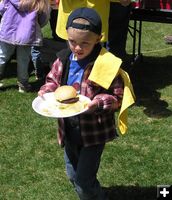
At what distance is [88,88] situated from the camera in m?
3.11

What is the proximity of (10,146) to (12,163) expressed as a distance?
1.10 ft

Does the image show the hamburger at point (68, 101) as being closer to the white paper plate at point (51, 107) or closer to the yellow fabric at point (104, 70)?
the white paper plate at point (51, 107)

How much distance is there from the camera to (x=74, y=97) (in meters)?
2.96

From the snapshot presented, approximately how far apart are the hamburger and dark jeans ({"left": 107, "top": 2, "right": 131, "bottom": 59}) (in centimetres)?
268

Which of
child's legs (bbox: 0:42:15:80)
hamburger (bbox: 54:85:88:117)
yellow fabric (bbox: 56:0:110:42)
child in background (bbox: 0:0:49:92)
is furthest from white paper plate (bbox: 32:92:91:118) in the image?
A: child's legs (bbox: 0:42:15:80)

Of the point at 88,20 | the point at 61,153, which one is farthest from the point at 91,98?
the point at 61,153

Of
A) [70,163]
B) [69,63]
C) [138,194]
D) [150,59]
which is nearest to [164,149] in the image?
[138,194]

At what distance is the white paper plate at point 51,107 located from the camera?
114 inches

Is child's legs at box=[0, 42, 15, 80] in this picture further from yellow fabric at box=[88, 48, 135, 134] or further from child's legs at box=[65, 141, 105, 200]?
yellow fabric at box=[88, 48, 135, 134]

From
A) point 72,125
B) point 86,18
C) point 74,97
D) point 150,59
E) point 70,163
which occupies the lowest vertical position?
point 150,59

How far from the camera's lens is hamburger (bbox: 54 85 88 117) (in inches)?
115

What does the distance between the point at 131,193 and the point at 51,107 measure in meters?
1.27

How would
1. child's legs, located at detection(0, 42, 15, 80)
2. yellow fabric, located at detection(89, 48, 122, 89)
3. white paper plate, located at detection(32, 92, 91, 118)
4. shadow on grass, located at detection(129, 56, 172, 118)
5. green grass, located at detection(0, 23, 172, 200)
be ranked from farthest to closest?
1. child's legs, located at detection(0, 42, 15, 80)
2. shadow on grass, located at detection(129, 56, 172, 118)
3. green grass, located at detection(0, 23, 172, 200)
4. yellow fabric, located at detection(89, 48, 122, 89)
5. white paper plate, located at detection(32, 92, 91, 118)

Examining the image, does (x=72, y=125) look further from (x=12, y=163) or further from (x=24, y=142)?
(x=24, y=142)
